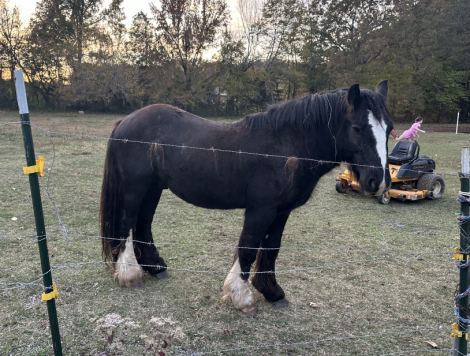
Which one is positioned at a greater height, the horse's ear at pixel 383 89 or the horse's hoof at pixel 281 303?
the horse's ear at pixel 383 89

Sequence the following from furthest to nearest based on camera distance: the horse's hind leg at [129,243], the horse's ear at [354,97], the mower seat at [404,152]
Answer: the mower seat at [404,152] < the horse's hind leg at [129,243] < the horse's ear at [354,97]

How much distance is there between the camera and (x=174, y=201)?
6664mm

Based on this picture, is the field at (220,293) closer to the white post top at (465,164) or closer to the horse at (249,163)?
the horse at (249,163)

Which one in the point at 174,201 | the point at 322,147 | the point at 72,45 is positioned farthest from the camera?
the point at 72,45

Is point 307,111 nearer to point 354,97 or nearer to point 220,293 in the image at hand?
point 354,97

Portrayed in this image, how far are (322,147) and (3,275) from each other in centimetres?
350

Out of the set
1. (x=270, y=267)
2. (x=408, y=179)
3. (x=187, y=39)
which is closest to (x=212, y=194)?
(x=270, y=267)

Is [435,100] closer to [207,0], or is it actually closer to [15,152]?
[207,0]

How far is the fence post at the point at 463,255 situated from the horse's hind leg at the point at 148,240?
273 centimetres

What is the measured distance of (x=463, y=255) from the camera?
1964mm

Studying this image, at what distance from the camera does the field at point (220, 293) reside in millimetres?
2611

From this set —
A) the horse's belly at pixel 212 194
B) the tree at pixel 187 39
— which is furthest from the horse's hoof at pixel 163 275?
the tree at pixel 187 39

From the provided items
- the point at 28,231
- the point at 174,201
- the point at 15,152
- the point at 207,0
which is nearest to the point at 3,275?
the point at 28,231

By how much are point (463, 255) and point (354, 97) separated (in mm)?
1287
